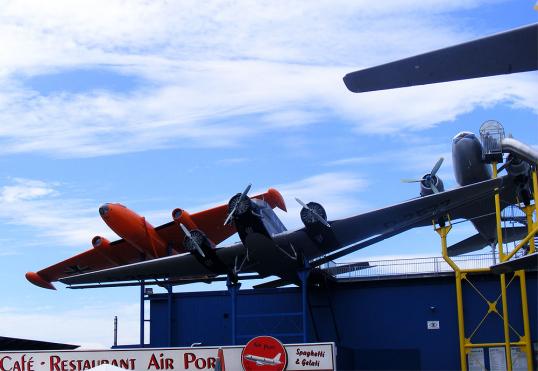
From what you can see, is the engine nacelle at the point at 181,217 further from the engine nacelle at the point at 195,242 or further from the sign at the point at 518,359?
the sign at the point at 518,359

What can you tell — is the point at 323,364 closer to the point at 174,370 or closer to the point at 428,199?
the point at 174,370

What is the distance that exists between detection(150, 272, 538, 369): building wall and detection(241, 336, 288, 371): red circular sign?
10737mm

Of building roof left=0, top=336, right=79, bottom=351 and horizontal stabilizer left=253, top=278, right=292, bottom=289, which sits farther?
horizontal stabilizer left=253, top=278, right=292, bottom=289

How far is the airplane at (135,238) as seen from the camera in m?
37.8

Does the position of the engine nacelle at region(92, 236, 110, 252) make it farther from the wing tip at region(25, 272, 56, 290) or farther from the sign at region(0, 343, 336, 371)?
the sign at region(0, 343, 336, 371)

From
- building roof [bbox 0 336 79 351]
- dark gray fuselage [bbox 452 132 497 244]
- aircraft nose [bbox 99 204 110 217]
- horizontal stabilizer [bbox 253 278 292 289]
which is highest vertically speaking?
dark gray fuselage [bbox 452 132 497 244]

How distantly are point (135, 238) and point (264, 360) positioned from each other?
20751 millimetres

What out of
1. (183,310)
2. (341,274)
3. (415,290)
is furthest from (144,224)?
(415,290)

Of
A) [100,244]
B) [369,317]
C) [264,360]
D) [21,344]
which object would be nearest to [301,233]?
[369,317]

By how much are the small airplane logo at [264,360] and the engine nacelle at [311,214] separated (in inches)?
415

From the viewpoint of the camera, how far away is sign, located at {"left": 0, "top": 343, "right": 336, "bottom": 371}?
61.9 feet

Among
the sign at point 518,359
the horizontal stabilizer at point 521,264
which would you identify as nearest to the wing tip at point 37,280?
the sign at point 518,359

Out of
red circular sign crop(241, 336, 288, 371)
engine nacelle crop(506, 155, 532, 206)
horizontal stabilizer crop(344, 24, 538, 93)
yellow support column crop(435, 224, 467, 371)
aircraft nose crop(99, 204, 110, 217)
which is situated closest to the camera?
horizontal stabilizer crop(344, 24, 538, 93)

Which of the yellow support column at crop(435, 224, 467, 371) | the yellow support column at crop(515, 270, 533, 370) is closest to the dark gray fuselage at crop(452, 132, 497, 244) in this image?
→ the yellow support column at crop(435, 224, 467, 371)
